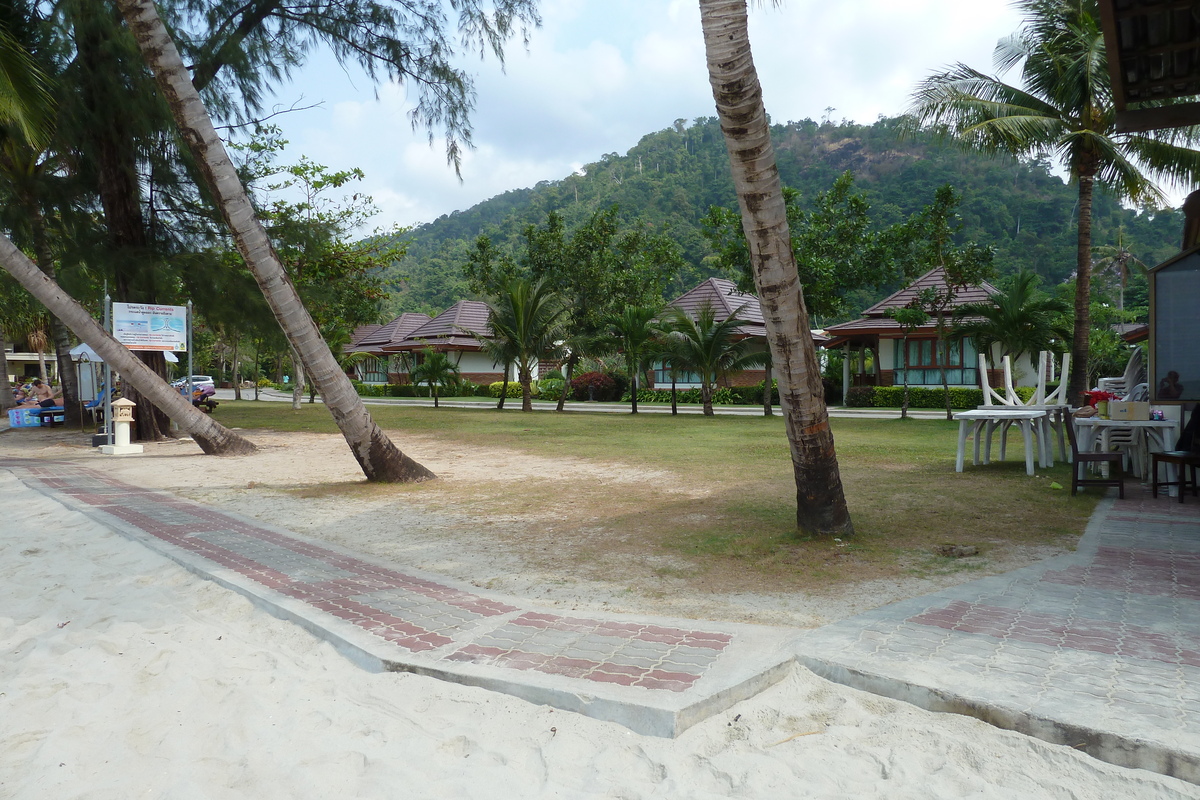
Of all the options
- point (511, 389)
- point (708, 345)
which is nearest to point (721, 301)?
point (708, 345)

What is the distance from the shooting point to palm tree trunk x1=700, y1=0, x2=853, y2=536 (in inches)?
200

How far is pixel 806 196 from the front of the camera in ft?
154

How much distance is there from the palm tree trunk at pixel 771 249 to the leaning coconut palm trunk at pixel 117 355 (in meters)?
10.1

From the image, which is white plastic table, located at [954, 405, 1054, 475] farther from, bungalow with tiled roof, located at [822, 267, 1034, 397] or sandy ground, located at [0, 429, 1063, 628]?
bungalow with tiled roof, located at [822, 267, 1034, 397]

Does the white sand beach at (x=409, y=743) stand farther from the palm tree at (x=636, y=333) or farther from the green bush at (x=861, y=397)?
the green bush at (x=861, y=397)

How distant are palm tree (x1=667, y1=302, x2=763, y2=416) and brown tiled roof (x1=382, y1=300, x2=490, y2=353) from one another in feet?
66.1

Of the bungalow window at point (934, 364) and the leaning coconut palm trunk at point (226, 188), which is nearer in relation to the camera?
the leaning coconut palm trunk at point (226, 188)

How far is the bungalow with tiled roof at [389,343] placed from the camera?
4806 cm

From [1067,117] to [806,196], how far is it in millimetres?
32771

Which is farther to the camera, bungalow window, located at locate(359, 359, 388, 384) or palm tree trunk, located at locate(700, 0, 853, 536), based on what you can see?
bungalow window, located at locate(359, 359, 388, 384)

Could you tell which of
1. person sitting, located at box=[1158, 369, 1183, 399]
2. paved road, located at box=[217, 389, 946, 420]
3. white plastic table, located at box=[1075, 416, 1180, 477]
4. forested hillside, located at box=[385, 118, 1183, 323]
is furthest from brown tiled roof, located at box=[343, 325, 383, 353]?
person sitting, located at box=[1158, 369, 1183, 399]

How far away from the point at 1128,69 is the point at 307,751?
7.96 m

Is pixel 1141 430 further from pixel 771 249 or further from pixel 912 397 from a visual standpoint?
pixel 912 397

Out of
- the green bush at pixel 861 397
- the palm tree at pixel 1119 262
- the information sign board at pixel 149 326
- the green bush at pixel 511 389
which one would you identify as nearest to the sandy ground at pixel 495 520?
the information sign board at pixel 149 326
